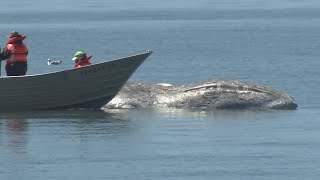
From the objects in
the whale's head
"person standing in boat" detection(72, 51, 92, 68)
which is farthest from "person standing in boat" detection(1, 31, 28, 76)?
the whale's head

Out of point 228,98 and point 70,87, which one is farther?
point 228,98

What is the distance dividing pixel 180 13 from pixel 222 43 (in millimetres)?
37565

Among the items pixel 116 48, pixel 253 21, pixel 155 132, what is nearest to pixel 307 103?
pixel 155 132

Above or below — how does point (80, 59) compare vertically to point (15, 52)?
below

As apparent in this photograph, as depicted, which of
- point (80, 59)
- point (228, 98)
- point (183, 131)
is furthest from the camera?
point (228, 98)

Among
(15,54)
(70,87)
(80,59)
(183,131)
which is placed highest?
(15,54)

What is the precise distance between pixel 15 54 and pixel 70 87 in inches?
52.7

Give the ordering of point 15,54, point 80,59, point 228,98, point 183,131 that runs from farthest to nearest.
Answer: point 228,98 → point 80,59 → point 15,54 → point 183,131

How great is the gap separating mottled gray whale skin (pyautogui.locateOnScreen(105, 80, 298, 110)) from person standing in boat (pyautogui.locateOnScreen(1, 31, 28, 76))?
7.26ft

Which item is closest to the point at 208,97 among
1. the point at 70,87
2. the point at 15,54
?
the point at 70,87

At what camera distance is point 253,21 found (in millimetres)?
81188

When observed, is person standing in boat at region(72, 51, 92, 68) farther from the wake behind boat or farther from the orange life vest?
the orange life vest

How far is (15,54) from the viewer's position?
1173 inches

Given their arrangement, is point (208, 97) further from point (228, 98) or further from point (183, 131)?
point (183, 131)
